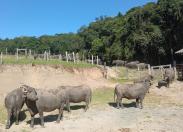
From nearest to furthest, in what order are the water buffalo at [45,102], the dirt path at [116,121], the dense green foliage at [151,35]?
the dirt path at [116,121] < the water buffalo at [45,102] < the dense green foliage at [151,35]

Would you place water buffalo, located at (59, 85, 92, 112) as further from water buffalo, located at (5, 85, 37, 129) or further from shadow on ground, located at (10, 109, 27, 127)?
water buffalo, located at (5, 85, 37, 129)

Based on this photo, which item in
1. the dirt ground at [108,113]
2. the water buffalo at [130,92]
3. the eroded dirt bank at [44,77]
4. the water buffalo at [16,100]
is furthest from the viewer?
the eroded dirt bank at [44,77]

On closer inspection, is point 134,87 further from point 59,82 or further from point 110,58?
point 110,58

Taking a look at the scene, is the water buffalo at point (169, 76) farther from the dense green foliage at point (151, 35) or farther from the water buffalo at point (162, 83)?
the dense green foliage at point (151, 35)

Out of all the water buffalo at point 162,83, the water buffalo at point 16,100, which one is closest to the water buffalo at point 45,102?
the water buffalo at point 16,100

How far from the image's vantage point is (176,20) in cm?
5181

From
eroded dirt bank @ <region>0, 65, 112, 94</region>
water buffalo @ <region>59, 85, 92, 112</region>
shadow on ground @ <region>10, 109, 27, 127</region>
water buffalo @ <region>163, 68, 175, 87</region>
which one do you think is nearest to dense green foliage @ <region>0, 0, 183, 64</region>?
eroded dirt bank @ <region>0, 65, 112, 94</region>

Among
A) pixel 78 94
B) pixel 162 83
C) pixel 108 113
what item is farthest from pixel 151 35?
pixel 108 113

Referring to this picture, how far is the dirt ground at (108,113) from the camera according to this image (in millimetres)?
18203

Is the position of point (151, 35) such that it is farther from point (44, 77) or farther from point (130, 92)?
point (130, 92)

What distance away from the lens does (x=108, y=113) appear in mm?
21844

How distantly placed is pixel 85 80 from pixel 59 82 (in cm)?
285

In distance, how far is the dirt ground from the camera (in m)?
18.2

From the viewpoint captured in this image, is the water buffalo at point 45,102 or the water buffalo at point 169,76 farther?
the water buffalo at point 169,76
